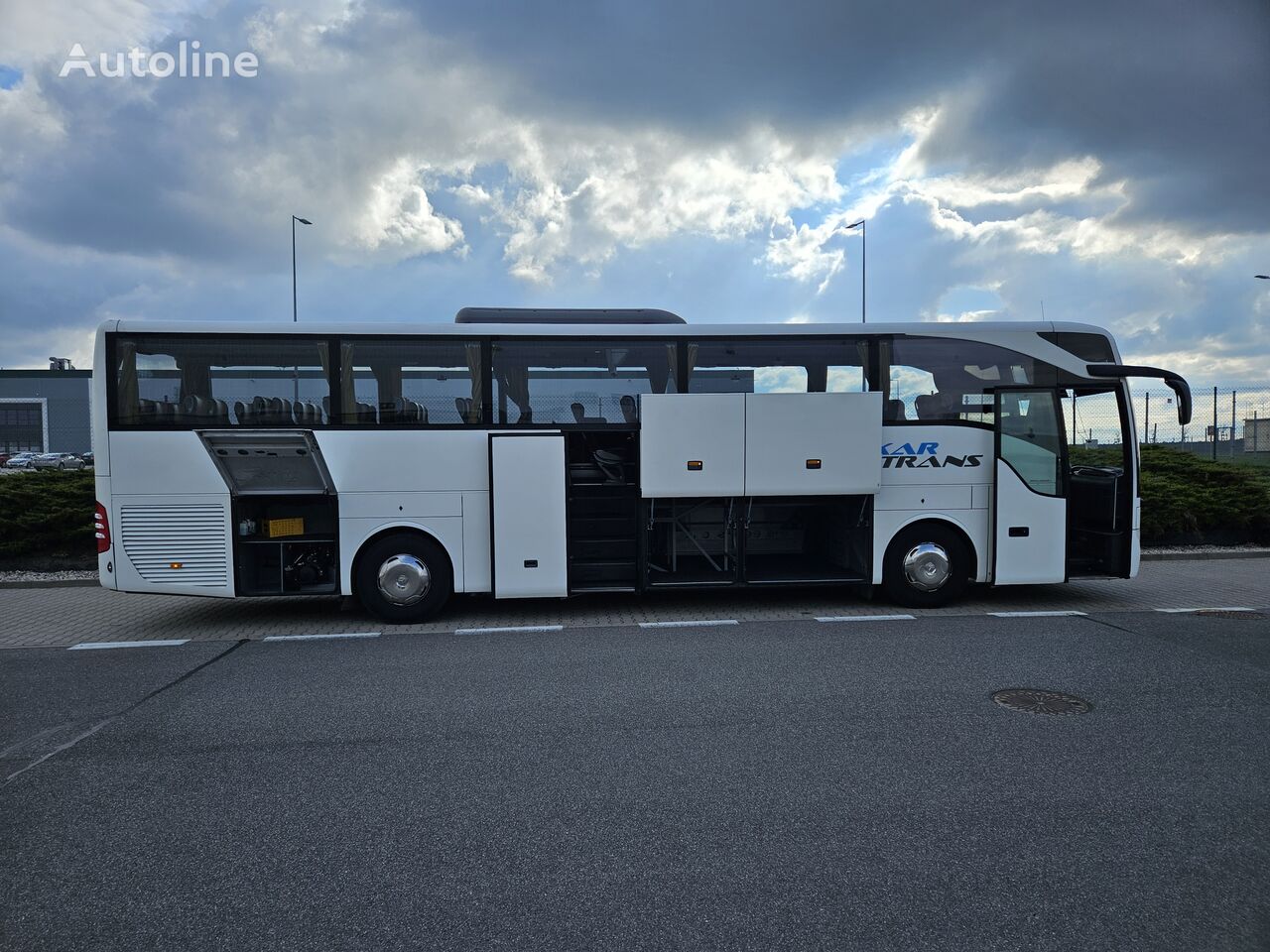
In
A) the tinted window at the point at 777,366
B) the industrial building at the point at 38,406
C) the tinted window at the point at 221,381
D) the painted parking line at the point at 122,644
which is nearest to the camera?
the painted parking line at the point at 122,644

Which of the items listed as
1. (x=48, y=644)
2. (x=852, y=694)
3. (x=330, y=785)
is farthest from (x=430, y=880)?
(x=48, y=644)

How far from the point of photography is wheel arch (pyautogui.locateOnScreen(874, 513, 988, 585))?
8758 mm

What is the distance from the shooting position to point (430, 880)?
3152 mm

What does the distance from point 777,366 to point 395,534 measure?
176 inches

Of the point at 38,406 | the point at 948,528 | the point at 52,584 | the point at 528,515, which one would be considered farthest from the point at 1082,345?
the point at 38,406

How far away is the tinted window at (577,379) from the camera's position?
8406 mm

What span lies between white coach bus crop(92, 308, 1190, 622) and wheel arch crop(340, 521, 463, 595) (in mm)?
27

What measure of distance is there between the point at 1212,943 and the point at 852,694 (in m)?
2.87

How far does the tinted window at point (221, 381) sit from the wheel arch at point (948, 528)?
6052 millimetres

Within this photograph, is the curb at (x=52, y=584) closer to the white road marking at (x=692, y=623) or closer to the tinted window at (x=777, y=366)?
the white road marking at (x=692, y=623)

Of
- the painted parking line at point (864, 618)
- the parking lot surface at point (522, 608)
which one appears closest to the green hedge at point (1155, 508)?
the parking lot surface at point (522, 608)

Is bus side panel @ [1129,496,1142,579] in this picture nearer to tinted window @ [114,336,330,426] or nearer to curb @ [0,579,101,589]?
tinted window @ [114,336,330,426]

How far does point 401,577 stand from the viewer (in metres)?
8.28

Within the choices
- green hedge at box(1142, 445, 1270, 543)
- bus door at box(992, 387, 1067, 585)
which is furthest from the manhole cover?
green hedge at box(1142, 445, 1270, 543)
